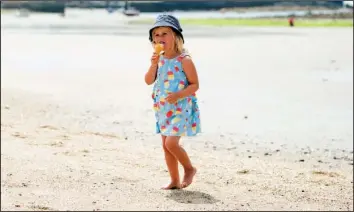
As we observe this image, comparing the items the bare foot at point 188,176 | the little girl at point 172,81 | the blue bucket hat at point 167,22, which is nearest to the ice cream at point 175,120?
the little girl at point 172,81

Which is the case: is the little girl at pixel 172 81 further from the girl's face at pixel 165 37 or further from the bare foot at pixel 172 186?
the bare foot at pixel 172 186

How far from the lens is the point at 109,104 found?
35.3 ft

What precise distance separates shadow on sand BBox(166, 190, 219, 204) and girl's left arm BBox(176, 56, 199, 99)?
90 centimetres

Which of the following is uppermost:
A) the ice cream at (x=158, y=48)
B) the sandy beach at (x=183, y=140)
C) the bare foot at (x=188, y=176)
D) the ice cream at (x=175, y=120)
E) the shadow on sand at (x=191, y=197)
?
the ice cream at (x=158, y=48)

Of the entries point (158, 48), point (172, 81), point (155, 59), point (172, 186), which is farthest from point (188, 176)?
point (158, 48)

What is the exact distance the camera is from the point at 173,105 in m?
3.51

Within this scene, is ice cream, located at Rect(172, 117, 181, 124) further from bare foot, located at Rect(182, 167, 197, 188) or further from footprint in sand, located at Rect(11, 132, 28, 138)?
footprint in sand, located at Rect(11, 132, 28, 138)

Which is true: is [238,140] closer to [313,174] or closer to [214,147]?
[214,147]

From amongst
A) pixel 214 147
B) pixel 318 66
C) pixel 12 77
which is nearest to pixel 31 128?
pixel 214 147

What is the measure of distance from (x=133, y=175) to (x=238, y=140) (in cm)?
338

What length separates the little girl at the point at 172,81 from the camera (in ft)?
10.8

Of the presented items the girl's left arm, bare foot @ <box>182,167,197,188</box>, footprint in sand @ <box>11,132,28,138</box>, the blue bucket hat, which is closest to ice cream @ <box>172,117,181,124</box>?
the girl's left arm

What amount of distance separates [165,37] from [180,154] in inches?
42.6

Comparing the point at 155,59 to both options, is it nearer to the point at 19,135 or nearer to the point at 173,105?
the point at 173,105
